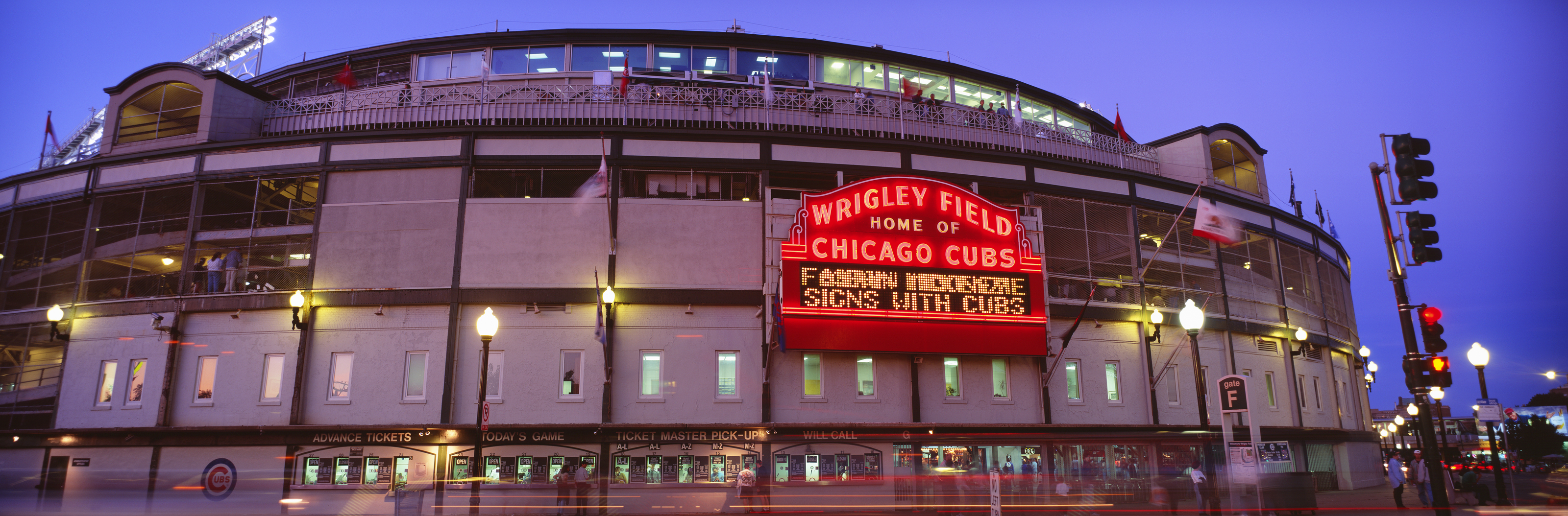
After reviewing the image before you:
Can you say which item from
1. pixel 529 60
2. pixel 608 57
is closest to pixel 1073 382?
pixel 608 57

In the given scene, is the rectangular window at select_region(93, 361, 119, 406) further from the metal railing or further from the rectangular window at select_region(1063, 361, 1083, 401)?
the rectangular window at select_region(1063, 361, 1083, 401)

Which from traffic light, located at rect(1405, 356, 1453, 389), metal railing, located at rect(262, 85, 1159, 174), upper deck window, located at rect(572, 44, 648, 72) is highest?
upper deck window, located at rect(572, 44, 648, 72)

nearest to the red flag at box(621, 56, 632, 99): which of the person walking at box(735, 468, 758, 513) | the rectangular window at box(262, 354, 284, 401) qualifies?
the person walking at box(735, 468, 758, 513)

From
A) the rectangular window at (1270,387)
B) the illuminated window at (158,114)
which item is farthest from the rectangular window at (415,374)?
the rectangular window at (1270,387)

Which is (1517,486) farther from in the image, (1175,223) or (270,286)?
(270,286)

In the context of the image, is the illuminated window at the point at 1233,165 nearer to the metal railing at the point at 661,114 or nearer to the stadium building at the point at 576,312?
the stadium building at the point at 576,312

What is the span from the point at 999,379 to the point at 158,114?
1260 inches

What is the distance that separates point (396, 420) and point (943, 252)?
59.3ft

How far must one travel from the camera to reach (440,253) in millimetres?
26562

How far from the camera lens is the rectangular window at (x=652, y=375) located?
2612 centimetres

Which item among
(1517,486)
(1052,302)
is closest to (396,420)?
(1052,302)

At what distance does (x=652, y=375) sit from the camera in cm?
2631

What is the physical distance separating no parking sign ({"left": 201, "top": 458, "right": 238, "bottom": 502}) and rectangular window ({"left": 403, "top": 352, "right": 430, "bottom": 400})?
5.53 meters

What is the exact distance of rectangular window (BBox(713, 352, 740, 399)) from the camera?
26.3 m
